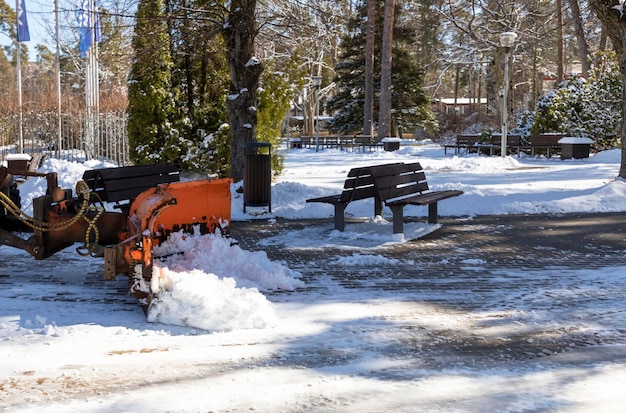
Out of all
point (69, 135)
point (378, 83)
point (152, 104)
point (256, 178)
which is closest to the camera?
point (256, 178)

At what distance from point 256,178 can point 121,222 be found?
5279 mm

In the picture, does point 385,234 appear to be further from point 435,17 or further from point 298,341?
point 435,17

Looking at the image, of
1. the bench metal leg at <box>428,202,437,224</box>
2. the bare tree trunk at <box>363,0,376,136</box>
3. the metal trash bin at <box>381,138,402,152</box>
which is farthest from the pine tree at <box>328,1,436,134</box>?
the bench metal leg at <box>428,202,437,224</box>

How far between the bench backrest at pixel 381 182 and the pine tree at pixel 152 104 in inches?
252

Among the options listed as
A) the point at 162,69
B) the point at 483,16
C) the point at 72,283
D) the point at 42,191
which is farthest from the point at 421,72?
the point at 72,283

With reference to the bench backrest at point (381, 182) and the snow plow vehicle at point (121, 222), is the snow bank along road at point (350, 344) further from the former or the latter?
the bench backrest at point (381, 182)

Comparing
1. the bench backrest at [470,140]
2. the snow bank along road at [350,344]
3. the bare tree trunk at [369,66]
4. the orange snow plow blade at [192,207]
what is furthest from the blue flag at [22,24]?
the orange snow plow blade at [192,207]

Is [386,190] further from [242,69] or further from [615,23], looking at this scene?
[615,23]

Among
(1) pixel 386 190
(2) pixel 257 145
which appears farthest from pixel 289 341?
(2) pixel 257 145

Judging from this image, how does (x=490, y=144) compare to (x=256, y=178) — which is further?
(x=490, y=144)

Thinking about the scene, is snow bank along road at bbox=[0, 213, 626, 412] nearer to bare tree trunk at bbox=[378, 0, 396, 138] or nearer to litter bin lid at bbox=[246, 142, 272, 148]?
litter bin lid at bbox=[246, 142, 272, 148]

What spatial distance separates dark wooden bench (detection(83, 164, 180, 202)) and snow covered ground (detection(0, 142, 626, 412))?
3.89 ft

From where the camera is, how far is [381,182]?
9.66 metres

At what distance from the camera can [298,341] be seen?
5.17 meters
